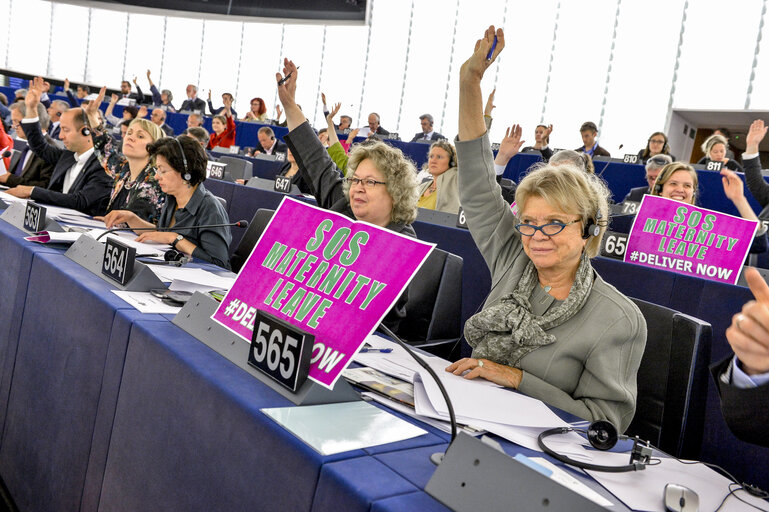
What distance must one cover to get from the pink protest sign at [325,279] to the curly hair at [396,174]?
1.05 m

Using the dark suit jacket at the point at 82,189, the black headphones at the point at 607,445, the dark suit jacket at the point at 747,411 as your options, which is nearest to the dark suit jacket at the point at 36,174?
the dark suit jacket at the point at 82,189

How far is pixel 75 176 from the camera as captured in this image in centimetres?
340

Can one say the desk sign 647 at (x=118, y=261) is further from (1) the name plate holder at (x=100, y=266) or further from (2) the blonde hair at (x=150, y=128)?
(2) the blonde hair at (x=150, y=128)

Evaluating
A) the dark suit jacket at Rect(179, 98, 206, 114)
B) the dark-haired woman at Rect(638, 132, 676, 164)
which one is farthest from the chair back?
the dark suit jacket at Rect(179, 98, 206, 114)

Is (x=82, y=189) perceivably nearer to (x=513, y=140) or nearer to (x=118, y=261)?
(x=118, y=261)

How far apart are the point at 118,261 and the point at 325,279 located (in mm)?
748

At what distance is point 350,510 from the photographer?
688mm

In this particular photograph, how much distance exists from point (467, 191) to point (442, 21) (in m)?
12.0

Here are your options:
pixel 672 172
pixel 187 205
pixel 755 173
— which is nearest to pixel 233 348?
pixel 187 205

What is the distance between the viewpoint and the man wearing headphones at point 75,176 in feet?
10.2

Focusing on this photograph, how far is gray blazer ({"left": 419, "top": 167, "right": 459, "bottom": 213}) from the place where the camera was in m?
4.36

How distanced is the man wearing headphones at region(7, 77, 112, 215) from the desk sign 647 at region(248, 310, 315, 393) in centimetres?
255

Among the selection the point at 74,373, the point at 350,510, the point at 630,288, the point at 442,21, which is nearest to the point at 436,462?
the point at 350,510

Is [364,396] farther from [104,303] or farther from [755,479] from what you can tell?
[755,479]
